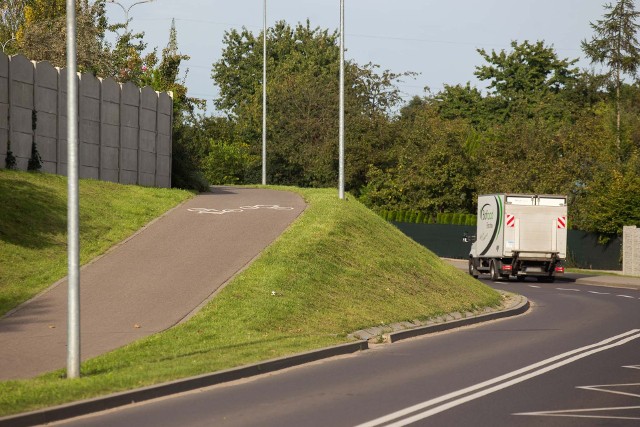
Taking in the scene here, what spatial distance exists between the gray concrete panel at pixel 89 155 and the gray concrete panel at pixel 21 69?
2760mm

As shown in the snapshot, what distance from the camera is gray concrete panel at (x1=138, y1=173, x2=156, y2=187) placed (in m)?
35.4

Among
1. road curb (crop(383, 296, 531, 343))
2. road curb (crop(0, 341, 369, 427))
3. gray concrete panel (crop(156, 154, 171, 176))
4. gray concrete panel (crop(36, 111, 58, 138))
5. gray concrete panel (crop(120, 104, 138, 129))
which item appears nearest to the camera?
road curb (crop(0, 341, 369, 427))

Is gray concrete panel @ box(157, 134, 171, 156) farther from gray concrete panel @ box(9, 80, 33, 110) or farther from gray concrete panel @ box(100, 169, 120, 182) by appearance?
gray concrete panel @ box(9, 80, 33, 110)

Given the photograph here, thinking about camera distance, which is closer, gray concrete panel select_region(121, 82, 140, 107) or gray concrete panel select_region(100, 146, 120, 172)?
gray concrete panel select_region(100, 146, 120, 172)

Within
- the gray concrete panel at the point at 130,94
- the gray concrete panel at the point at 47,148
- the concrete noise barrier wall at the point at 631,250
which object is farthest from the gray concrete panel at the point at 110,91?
the concrete noise barrier wall at the point at 631,250

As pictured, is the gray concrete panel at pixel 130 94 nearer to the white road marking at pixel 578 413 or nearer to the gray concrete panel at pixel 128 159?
the gray concrete panel at pixel 128 159

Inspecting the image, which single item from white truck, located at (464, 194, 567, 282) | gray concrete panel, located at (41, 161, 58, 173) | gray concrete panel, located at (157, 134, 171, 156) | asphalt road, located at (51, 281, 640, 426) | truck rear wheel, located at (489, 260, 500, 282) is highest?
gray concrete panel, located at (157, 134, 171, 156)

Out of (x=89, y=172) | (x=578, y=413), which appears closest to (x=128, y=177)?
(x=89, y=172)

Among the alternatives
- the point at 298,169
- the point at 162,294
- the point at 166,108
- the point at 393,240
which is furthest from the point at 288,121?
the point at 162,294

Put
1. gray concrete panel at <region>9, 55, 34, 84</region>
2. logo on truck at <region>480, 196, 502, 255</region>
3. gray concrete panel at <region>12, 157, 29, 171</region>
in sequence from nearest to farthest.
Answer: gray concrete panel at <region>9, 55, 34, 84</region> → gray concrete panel at <region>12, 157, 29, 171</region> → logo on truck at <region>480, 196, 502, 255</region>

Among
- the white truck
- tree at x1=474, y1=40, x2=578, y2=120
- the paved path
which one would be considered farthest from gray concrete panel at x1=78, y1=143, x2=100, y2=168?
tree at x1=474, y1=40, x2=578, y2=120

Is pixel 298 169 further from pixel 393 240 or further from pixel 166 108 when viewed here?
pixel 393 240

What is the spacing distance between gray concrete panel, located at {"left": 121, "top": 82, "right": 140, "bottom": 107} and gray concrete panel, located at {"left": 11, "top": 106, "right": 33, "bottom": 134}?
170 inches

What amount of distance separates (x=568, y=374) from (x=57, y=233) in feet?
47.7
